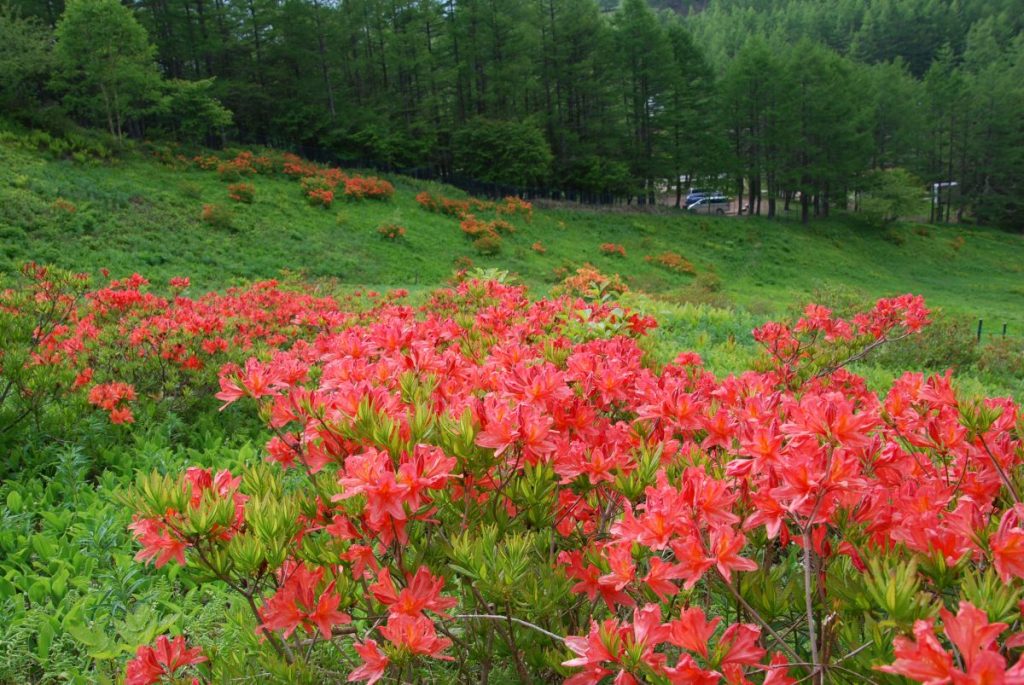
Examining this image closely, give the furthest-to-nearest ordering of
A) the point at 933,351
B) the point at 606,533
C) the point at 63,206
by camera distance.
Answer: the point at 63,206
the point at 933,351
the point at 606,533

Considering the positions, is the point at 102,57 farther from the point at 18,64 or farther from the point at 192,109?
the point at 192,109

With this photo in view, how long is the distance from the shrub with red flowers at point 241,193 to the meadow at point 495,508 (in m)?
15.9

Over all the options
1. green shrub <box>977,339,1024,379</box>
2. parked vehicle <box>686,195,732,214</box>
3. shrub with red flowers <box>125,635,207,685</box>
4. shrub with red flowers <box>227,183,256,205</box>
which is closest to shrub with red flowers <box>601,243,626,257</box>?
shrub with red flowers <box>227,183,256,205</box>

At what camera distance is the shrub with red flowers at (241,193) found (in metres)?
19.8

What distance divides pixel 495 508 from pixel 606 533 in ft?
1.13

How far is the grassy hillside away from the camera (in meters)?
14.9

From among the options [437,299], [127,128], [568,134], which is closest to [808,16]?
[568,134]

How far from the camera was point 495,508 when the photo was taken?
56.4 inches

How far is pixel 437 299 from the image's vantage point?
5.82 meters

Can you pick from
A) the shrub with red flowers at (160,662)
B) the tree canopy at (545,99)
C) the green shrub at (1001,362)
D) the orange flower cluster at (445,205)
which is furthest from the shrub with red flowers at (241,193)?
the shrub with red flowers at (160,662)

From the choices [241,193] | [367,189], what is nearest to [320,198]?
[367,189]

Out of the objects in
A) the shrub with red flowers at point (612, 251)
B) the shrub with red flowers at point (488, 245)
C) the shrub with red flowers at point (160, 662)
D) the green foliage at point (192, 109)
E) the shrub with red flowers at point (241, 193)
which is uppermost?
the green foliage at point (192, 109)

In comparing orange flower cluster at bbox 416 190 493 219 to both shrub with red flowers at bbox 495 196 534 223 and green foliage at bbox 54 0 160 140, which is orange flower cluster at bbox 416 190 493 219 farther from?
green foliage at bbox 54 0 160 140

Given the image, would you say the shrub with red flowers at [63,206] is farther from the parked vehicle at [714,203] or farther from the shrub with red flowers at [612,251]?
the parked vehicle at [714,203]
